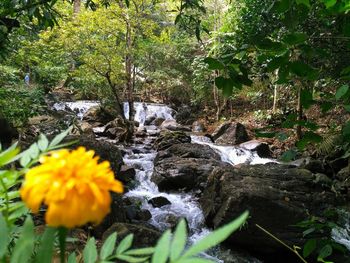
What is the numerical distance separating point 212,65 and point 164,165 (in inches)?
323

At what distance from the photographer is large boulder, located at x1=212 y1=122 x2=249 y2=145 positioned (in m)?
14.1

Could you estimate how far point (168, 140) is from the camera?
12.5 m

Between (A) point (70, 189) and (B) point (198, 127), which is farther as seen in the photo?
(B) point (198, 127)

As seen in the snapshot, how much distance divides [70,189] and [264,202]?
6.10 m

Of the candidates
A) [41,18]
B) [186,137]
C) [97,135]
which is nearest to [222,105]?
[186,137]

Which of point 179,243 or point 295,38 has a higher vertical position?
point 295,38

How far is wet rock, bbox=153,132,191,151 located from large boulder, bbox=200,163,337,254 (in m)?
4.82

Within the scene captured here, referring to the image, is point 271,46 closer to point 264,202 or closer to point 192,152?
point 264,202

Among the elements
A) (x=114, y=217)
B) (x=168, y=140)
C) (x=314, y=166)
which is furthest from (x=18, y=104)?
(x=314, y=166)

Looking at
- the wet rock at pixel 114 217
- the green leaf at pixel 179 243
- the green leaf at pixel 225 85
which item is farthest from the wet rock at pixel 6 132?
the green leaf at pixel 179 243

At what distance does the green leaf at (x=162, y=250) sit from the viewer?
0.48 m

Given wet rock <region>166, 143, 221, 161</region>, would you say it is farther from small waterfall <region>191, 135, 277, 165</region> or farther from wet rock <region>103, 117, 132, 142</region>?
wet rock <region>103, 117, 132, 142</region>

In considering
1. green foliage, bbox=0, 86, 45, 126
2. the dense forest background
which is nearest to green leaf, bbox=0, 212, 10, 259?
the dense forest background

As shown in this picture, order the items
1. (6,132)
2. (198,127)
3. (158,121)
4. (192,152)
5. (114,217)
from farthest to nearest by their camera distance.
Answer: (158,121) < (198,127) < (192,152) < (6,132) < (114,217)
